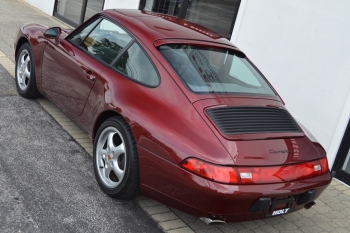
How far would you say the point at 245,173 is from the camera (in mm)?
3516

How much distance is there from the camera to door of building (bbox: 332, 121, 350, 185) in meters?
6.08

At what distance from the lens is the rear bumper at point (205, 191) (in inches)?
135

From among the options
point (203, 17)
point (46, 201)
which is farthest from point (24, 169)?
point (203, 17)

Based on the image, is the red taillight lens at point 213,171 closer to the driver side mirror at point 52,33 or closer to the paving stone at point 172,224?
the paving stone at point 172,224

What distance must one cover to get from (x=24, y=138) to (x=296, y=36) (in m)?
4.05

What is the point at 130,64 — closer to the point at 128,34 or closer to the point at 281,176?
the point at 128,34

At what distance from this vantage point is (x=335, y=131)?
618cm

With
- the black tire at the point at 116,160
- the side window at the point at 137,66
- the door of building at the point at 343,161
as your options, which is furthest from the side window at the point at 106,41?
the door of building at the point at 343,161

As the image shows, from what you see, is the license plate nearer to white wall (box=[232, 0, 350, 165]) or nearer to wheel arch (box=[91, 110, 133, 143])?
wheel arch (box=[91, 110, 133, 143])

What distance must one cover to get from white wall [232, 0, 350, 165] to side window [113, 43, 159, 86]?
Answer: 3.02m

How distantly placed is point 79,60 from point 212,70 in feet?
4.73

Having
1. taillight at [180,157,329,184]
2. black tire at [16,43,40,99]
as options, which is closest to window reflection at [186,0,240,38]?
black tire at [16,43,40,99]

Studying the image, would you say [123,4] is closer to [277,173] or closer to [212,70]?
[212,70]

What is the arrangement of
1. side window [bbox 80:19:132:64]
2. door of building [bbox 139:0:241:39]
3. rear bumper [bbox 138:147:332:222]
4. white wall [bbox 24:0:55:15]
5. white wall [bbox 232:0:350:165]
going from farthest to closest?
white wall [bbox 24:0:55:15], door of building [bbox 139:0:241:39], white wall [bbox 232:0:350:165], side window [bbox 80:19:132:64], rear bumper [bbox 138:147:332:222]
